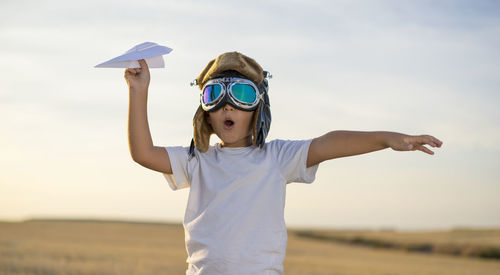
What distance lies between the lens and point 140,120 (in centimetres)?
388

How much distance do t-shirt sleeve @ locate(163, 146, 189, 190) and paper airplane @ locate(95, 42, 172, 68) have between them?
547 mm

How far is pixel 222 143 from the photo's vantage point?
4.19 metres

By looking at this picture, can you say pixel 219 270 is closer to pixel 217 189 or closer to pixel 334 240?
pixel 217 189

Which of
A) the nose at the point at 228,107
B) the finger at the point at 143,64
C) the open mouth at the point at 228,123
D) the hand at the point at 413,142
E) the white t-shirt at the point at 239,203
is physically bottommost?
the white t-shirt at the point at 239,203

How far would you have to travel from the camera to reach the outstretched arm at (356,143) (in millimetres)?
3449

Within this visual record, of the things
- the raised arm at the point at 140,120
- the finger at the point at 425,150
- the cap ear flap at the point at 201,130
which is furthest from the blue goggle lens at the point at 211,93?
the finger at the point at 425,150

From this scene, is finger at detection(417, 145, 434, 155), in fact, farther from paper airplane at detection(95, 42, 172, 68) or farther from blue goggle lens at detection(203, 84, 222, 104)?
paper airplane at detection(95, 42, 172, 68)

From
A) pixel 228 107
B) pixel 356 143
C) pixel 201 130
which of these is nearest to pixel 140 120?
pixel 201 130

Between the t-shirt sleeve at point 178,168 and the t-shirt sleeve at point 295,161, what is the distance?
58 centimetres

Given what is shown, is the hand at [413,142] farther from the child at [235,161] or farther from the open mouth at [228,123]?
the open mouth at [228,123]

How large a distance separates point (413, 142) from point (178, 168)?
145cm

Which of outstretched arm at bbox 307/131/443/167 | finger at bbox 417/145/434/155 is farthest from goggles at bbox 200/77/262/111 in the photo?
finger at bbox 417/145/434/155

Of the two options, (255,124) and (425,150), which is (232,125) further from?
(425,150)

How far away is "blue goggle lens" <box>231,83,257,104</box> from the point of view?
400cm
